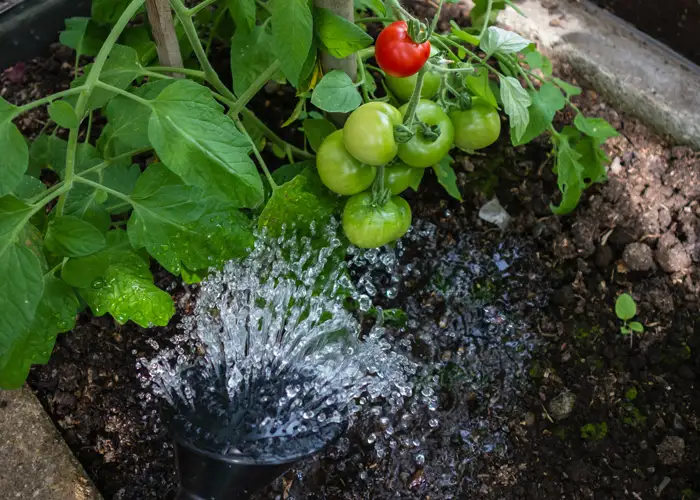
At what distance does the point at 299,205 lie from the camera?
1.22 metres

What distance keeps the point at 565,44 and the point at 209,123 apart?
1.14 metres

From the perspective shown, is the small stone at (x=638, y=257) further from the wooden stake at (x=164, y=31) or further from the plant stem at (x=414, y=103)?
the wooden stake at (x=164, y=31)

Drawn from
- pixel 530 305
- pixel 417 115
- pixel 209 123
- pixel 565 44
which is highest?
pixel 209 123

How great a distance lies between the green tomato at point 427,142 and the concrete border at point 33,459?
2.86ft

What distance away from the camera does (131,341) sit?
1.38 m

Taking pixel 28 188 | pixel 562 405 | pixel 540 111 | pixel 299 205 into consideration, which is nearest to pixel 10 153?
pixel 28 188

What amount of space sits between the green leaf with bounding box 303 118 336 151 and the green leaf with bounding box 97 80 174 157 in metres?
0.29

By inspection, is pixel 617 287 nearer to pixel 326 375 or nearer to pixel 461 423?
pixel 461 423

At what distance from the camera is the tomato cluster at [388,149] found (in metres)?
1.05

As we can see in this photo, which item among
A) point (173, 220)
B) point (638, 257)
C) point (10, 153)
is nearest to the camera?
point (10, 153)

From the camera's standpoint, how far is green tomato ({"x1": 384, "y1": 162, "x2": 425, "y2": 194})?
119cm

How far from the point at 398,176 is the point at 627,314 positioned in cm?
62

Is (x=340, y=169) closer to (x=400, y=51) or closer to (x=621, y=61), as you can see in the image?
(x=400, y=51)

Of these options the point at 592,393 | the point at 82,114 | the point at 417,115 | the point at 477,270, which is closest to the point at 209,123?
the point at 82,114
